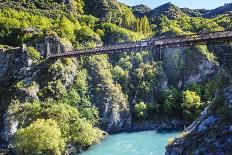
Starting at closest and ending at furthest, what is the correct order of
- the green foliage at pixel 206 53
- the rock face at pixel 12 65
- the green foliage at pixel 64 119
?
the green foliage at pixel 64 119 < the rock face at pixel 12 65 < the green foliage at pixel 206 53

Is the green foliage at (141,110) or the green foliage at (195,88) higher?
the green foliage at (195,88)

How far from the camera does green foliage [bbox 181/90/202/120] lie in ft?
281

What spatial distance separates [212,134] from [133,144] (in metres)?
34.4

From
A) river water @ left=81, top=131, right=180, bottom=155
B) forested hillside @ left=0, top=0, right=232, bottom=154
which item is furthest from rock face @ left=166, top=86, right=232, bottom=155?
river water @ left=81, top=131, right=180, bottom=155

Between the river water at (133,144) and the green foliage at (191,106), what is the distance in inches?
392

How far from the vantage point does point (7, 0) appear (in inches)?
4815

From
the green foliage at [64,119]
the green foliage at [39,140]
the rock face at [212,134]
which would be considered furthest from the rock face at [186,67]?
the rock face at [212,134]

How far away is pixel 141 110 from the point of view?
86.4 meters

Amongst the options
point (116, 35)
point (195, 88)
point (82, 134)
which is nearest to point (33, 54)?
point (82, 134)

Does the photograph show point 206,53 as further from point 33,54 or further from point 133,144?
point 33,54

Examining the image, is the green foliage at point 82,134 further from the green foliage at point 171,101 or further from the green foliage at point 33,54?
the green foliage at point 171,101

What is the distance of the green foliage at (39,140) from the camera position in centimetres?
6006

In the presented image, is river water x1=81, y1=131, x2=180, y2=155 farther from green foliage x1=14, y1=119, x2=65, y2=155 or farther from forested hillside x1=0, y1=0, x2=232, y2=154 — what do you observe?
green foliage x1=14, y1=119, x2=65, y2=155

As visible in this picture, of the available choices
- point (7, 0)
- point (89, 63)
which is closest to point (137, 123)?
point (89, 63)
